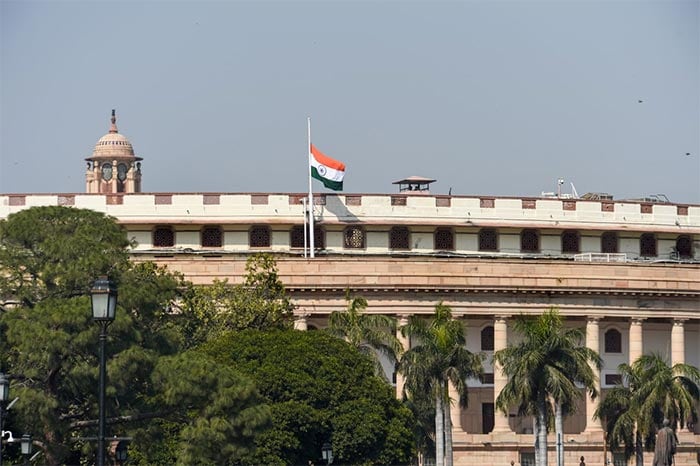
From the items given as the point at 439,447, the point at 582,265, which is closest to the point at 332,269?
the point at 582,265

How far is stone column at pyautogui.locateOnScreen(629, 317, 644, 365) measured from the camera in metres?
131

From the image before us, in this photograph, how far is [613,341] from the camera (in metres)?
134

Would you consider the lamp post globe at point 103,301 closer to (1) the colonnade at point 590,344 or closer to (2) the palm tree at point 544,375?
(2) the palm tree at point 544,375

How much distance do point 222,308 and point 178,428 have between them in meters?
19.3

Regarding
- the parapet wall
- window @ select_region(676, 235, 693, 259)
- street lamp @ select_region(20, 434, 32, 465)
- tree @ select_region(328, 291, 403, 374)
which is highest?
the parapet wall

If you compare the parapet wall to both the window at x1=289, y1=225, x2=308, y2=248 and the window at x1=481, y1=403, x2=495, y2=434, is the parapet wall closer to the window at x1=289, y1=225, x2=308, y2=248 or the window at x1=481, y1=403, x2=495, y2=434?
the window at x1=289, y1=225, x2=308, y2=248

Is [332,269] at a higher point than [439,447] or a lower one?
higher

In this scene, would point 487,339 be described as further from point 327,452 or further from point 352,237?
point 327,452

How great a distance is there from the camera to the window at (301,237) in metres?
139

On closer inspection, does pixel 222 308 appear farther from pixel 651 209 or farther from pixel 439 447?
pixel 651 209

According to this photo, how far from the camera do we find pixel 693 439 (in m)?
130

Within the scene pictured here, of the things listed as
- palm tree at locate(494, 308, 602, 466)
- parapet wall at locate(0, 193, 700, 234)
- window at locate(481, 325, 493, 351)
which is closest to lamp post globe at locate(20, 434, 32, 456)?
palm tree at locate(494, 308, 602, 466)

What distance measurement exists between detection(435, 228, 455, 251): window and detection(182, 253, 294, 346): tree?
24436 millimetres

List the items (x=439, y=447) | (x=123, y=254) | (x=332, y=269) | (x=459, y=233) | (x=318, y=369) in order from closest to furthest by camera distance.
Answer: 1. (x=123, y=254)
2. (x=318, y=369)
3. (x=439, y=447)
4. (x=332, y=269)
5. (x=459, y=233)
